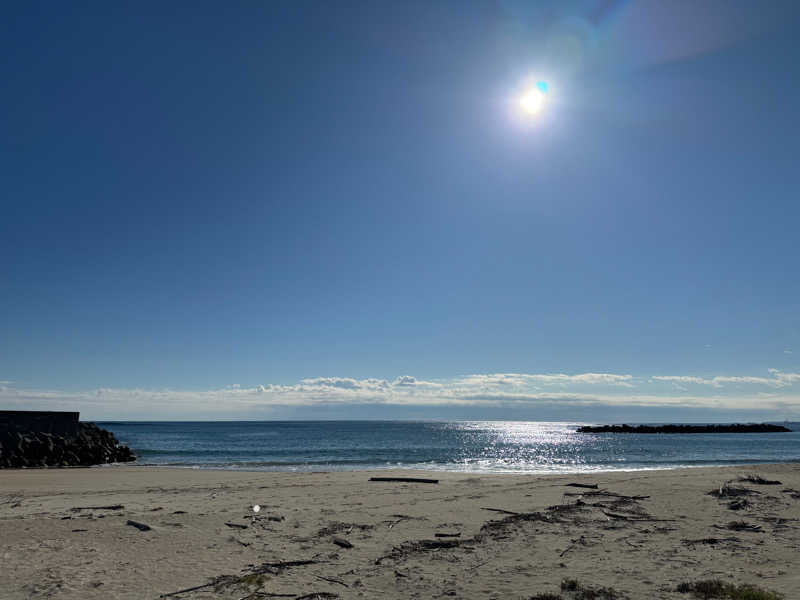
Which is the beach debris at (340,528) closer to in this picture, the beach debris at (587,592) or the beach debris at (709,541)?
the beach debris at (587,592)

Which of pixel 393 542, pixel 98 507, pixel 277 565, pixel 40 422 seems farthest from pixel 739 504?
pixel 40 422

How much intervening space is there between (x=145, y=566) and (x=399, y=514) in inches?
268

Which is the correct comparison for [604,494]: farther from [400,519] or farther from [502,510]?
[400,519]

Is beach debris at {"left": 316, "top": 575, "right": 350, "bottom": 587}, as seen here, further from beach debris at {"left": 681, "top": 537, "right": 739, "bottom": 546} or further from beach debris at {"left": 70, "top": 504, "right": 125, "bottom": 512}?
beach debris at {"left": 70, "top": 504, "right": 125, "bottom": 512}

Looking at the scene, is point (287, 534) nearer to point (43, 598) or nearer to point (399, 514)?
point (399, 514)

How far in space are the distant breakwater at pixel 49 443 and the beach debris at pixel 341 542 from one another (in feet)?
115

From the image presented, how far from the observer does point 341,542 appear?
10742 mm

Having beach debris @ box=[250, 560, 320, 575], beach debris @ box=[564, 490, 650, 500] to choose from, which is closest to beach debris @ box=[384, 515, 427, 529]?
beach debris @ box=[250, 560, 320, 575]

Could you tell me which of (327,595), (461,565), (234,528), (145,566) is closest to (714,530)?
(461,565)

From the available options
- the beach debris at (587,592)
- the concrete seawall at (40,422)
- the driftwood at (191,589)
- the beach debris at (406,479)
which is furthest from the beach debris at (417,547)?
the concrete seawall at (40,422)

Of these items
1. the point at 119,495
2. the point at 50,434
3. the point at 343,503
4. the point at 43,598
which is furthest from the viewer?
the point at 50,434

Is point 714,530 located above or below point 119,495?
above

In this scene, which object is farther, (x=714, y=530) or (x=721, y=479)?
(x=721, y=479)

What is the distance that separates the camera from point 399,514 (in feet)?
45.9
